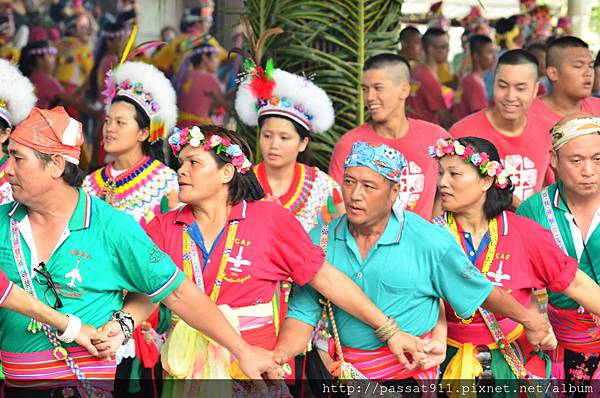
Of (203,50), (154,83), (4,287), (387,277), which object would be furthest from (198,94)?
(4,287)

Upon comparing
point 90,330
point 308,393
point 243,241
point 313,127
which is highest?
point 313,127

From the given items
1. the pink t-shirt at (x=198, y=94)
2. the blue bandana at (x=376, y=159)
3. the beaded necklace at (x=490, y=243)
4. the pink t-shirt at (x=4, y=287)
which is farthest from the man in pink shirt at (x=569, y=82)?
the pink t-shirt at (x=4, y=287)

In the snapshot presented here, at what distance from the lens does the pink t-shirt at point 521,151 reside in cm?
649

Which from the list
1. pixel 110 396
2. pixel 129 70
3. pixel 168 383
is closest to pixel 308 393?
pixel 168 383

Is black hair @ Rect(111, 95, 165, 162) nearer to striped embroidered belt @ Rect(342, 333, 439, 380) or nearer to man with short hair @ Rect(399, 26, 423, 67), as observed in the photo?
striped embroidered belt @ Rect(342, 333, 439, 380)

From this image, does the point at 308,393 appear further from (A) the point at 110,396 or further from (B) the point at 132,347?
(A) the point at 110,396

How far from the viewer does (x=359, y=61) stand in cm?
686

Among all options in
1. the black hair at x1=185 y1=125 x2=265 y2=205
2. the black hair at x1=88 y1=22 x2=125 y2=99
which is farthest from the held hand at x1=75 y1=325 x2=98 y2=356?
the black hair at x1=88 y1=22 x2=125 y2=99

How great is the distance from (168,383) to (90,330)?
661mm

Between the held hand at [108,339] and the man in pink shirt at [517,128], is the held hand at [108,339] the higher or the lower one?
the lower one

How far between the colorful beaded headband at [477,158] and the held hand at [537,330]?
66 centimetres

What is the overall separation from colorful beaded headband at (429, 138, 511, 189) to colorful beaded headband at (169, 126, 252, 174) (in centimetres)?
96

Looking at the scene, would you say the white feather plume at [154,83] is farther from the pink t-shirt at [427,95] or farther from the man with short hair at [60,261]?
the pink t-shirt at [427,95]

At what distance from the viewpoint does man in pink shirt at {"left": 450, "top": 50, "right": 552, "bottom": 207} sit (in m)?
6.50
